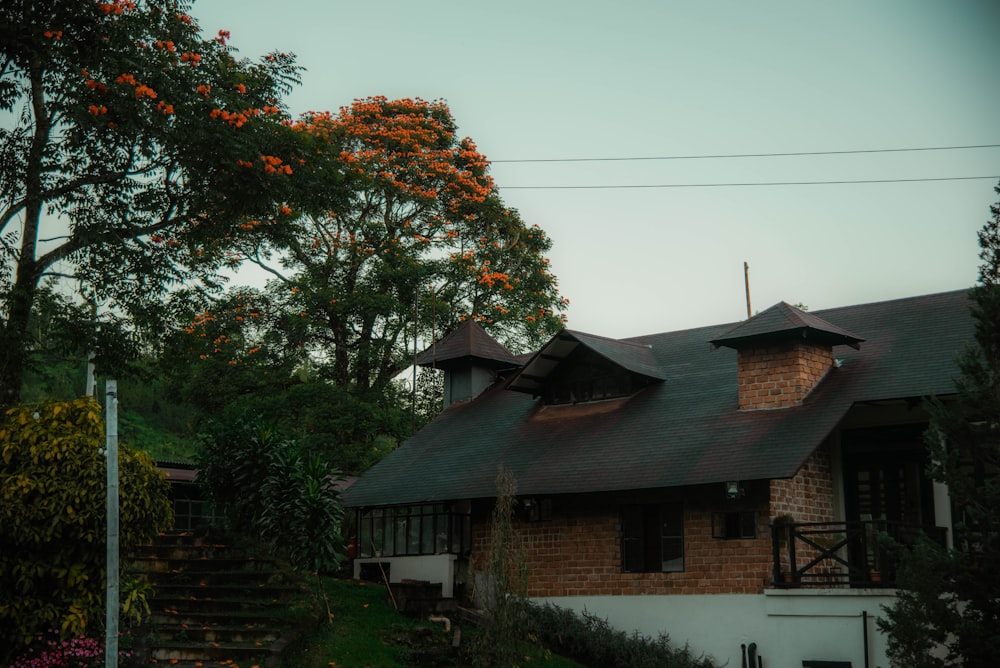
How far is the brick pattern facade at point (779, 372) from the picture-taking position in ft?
63.5

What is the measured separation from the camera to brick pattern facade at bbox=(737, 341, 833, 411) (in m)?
19.3

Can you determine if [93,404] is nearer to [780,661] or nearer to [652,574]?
[652,574]

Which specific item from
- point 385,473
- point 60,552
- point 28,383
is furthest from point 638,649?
point 28,383

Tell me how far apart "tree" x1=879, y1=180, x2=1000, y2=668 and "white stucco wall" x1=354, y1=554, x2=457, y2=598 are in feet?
33.8

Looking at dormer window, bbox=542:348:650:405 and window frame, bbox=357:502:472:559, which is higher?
dormer window, bbox=542:348:650:405

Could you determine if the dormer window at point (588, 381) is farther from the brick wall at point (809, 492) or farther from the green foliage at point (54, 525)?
the green foliage at point (54, 525)

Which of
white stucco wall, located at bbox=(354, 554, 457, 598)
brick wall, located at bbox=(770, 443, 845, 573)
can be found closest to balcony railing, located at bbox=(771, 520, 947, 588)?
brick wall, located at bbox=(770, 443, 845, 573)

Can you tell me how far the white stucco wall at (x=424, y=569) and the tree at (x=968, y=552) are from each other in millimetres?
10304

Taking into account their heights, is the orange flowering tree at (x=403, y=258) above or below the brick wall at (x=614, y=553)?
above

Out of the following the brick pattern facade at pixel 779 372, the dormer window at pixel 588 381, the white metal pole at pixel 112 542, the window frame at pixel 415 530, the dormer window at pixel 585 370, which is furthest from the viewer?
the dormer window at pixel 588 381

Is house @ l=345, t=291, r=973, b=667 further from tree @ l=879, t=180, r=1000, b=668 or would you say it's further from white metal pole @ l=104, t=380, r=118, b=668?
white metal pole @ l=104, t=380, r=118, b=668

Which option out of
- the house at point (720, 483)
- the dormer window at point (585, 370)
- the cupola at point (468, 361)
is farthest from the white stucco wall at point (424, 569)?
the cupola at point (468, 361)

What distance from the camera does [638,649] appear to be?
59.3ft

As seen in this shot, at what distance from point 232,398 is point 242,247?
4434 mm
